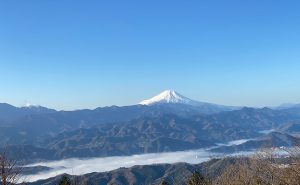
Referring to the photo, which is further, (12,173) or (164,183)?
(164,183)

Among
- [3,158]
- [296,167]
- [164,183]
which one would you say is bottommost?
[164,183]

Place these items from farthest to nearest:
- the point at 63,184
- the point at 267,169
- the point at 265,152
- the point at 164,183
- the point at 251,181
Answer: the point at 164,183, the point at 63,184, the point at 251,181, the point at 265,152, the point at 267,169

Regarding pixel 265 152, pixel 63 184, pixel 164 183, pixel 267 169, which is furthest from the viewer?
pixel 164 183

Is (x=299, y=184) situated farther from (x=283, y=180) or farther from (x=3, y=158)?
(x=3, y=158)

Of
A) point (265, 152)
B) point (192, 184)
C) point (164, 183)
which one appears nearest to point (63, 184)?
point (192, 184)

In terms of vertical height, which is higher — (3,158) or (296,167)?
(3,158)

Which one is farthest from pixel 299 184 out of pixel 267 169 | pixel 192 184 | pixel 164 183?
pixel 164 183

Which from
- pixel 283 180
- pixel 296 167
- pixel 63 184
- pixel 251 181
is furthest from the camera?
pixel 63 184

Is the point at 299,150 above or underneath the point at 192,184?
above

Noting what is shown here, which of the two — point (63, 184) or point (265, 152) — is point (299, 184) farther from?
point (63, 184)
